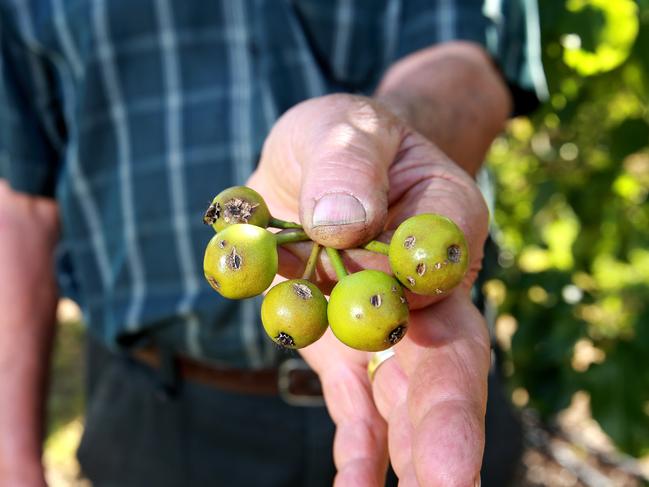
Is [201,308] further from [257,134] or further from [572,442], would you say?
[572,442]

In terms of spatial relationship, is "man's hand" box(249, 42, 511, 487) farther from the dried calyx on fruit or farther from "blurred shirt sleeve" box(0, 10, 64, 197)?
"blurred shirt sleeve" box(0, 10, 64, 197)

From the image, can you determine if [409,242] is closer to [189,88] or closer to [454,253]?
[454,253]

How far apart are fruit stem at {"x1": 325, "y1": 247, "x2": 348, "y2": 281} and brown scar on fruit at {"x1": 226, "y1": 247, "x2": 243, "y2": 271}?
0.24 m

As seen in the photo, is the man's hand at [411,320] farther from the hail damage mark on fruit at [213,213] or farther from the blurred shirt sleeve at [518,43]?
the blurred shirt sleeve at [518,43]

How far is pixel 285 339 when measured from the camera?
1591 mm

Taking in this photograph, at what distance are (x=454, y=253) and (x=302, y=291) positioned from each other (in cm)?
36

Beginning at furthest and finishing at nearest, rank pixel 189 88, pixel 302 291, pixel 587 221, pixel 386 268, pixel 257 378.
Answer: pixel 587 221 → pixel 257 378 → pixel 189 88 → pixel 386 268 → pixel 302 291

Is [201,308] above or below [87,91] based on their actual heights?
below

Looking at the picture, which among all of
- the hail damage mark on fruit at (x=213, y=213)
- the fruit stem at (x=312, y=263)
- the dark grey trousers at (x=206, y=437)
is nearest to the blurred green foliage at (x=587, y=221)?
the dark grey trousers at (x=206, y=437)

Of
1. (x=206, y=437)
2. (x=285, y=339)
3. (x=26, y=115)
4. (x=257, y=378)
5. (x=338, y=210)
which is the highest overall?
(x=338, y=210)

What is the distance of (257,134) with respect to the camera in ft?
9.09

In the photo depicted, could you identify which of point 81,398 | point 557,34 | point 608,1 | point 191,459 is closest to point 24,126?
point 191,459

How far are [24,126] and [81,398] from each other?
4.43 metres

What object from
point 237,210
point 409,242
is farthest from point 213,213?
point 409,242
